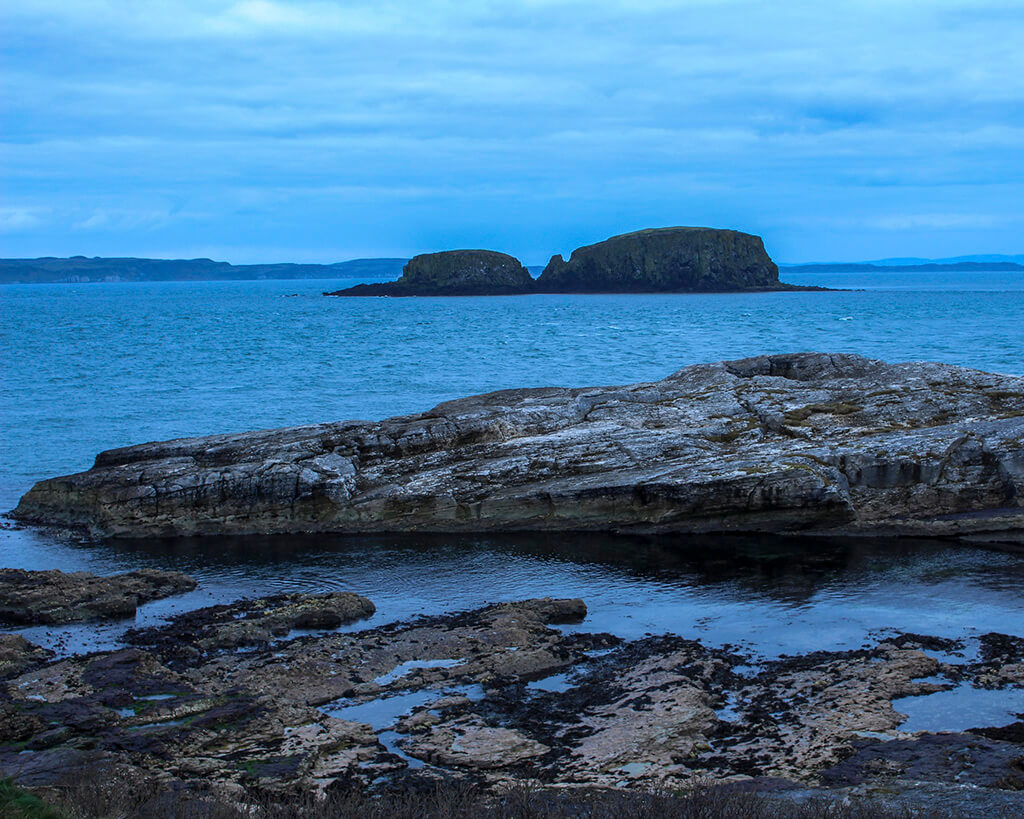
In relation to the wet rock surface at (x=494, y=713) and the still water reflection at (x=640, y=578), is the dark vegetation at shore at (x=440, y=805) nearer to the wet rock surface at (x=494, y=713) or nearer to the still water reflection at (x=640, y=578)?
the wet rock surface at (x=494, y=713)

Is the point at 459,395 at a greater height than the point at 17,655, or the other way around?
the point at 459,395

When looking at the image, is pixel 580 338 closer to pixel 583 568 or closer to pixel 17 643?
pixel 583 568

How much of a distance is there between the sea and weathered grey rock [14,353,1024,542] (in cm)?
111

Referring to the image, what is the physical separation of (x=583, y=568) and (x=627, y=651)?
7.34 metres

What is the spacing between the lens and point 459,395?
62.2m

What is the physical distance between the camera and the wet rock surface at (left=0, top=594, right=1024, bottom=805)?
45.7 feet

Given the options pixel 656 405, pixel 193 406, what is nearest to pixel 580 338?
pixel 193 406

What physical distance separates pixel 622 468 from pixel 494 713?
1579cm

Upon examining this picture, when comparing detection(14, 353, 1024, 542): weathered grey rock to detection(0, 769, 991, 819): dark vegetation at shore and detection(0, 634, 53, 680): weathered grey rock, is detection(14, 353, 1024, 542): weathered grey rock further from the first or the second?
detection(0, 769, 991, 819): dark vegetation at shore

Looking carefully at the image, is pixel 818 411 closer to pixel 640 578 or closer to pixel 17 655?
pixel 640 578

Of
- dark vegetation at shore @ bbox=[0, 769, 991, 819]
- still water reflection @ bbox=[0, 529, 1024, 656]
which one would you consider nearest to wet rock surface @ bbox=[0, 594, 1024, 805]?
dark vegetation at shore @ bbox=[0, 769, 991, 819]

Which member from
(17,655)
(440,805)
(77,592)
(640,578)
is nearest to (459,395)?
(640,578)

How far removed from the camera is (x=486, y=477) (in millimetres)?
31812

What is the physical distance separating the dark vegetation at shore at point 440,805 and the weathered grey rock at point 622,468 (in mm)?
17926
